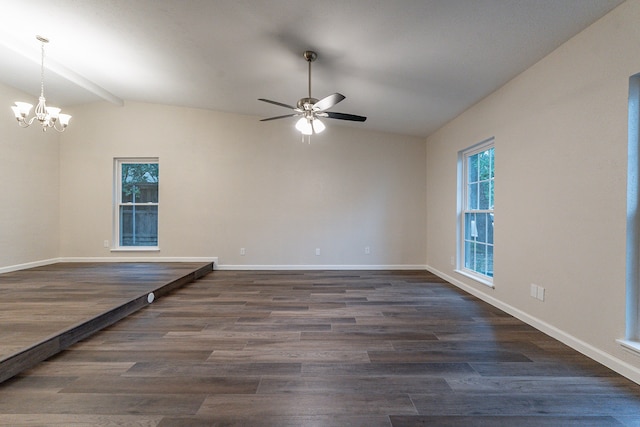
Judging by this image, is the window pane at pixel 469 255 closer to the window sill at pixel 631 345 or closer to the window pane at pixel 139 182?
the window sill at pixel 631 345

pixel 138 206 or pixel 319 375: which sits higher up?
pixel 138 206

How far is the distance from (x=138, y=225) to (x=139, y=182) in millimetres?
808

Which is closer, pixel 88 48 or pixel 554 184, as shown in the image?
pixel 554 184

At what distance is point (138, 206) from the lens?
5.28 metres

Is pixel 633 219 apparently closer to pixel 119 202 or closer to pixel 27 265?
pixel 119 202

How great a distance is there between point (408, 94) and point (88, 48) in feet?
12.7

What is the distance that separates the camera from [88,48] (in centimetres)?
333

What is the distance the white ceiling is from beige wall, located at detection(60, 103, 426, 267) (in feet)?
2.76

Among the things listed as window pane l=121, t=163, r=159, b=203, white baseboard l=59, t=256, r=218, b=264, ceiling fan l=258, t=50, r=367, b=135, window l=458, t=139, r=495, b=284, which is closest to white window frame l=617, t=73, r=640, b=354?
window l=458, t=139, r=495, b=284

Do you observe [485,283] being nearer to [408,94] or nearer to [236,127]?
[408,94]

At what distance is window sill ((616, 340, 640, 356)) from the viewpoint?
1.75 meters

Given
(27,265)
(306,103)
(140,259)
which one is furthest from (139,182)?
(306,103)

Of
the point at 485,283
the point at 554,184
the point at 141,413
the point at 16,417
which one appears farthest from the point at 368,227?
the point at 16,417

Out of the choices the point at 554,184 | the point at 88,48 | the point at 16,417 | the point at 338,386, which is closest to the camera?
the point at 16,417
